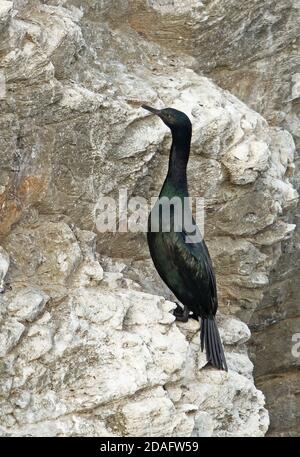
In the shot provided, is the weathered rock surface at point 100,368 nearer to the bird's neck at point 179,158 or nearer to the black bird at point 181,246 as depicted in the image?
the black bird at point 181,246

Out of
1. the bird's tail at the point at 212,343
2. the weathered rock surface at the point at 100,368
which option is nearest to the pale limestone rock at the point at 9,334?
the weathered rock surface at the point at 100,368

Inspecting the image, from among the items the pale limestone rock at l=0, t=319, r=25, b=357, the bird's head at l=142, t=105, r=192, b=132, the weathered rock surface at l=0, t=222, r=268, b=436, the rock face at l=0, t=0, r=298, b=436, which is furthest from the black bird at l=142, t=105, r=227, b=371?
the pale limestone rock at l=0, t=319, r=25, b=357

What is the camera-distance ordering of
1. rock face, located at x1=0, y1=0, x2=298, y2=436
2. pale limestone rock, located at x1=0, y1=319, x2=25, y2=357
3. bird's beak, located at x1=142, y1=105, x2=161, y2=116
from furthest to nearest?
1. bird's beak, located at x1=142, y1=105, x2=161, y2=116
2. rock face, located at x1=0, y1=0, x2=298, y2=436
3. pale limestone rock, located at x1=0, y1=319, x2=25, y2=357

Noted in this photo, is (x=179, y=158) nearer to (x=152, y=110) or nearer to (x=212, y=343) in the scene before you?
(x=152, y=110)

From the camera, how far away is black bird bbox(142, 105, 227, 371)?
834 cm

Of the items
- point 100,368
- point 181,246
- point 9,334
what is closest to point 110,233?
point 181,246

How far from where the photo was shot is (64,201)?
8.16 meters

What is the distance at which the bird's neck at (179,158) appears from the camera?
8.34 meters

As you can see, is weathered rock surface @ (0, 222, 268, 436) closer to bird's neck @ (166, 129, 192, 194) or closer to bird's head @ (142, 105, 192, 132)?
bird's neck @ (166, 129, 192, 194)

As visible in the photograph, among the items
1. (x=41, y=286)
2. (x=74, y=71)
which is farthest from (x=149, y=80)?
(x=41, y=286)

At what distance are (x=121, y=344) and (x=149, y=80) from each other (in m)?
2.49

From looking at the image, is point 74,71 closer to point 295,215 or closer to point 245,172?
point 245,172

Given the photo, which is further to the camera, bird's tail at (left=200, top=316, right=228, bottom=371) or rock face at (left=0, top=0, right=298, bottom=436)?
bird's tail at (left=200, top=316, right=228, bottom=371)

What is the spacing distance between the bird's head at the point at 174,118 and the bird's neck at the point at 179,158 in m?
0.06
